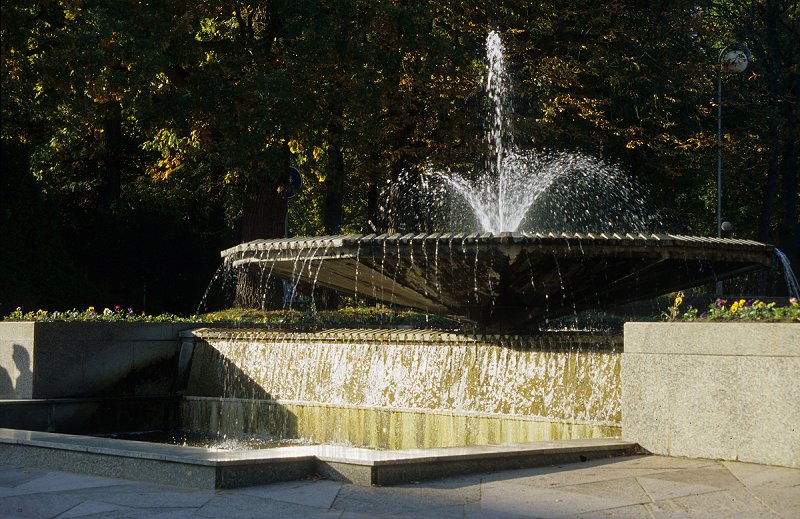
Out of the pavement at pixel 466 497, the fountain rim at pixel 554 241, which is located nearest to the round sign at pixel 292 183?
the fountain rim at pixel 554 241

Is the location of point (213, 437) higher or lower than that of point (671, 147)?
lower

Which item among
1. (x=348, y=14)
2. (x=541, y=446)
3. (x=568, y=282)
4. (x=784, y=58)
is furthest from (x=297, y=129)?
(x=784, y=58)

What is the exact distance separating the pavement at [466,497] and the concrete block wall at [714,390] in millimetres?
337

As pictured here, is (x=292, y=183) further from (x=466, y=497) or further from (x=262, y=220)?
(x=466, y=497)

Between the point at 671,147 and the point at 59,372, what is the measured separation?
1954 centimetres

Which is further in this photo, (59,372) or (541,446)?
(59,372)

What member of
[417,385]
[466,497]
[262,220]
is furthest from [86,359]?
[262,220]

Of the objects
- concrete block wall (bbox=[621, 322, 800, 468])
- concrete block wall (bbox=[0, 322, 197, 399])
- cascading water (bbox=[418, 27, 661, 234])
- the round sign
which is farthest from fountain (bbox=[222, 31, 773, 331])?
cascading water (bbox=[418, 27, 661, 234])

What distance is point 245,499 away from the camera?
7074mm

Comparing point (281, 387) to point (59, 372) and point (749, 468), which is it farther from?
point (749, 468)

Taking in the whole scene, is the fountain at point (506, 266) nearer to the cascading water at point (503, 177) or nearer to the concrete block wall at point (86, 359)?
the concrete block wall at point (86, 359)

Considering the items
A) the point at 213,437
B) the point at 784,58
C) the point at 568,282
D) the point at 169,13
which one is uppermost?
the point at 784,58

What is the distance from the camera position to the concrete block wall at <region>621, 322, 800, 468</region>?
833 centimetres

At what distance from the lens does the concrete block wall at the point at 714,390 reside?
8328mm
